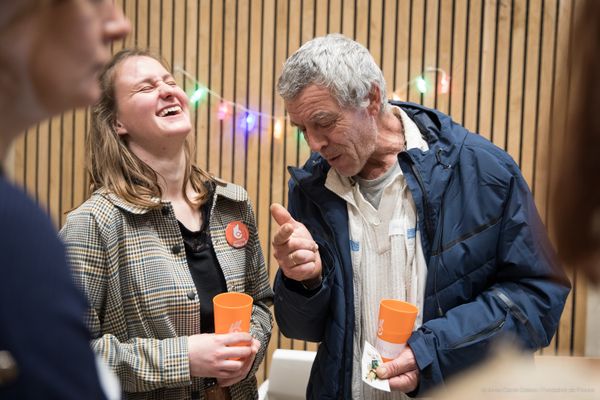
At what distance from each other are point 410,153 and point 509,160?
14.2 inches

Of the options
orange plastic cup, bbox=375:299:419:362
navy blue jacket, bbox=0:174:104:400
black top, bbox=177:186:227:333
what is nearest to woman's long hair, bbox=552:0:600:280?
navy blue jacket, bbox=0:174:104:400

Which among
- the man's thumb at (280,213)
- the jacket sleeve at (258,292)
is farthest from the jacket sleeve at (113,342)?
the man's thumb at (280,213)

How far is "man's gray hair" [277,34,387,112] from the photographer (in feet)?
6.63

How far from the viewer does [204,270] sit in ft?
6.73

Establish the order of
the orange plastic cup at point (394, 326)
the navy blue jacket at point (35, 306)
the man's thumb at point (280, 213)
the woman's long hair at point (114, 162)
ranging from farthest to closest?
the woman's long hair at point (114, 162) < the man's thumb at point (280, 213) < the orange plastic cup at point (394, 326) < the navy blue jacket at point (35, 306)

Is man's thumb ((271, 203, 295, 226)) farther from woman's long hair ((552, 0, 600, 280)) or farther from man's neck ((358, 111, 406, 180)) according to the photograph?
woman's long hair ((552, 0, 600, 280))

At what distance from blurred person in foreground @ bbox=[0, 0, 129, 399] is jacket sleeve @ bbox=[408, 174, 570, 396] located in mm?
1349

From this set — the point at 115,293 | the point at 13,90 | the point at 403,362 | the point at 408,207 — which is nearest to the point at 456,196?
the point at 408,207

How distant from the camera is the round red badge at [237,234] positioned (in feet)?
7.09

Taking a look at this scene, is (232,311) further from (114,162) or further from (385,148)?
(385,148)

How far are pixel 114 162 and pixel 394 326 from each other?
3.82 feet

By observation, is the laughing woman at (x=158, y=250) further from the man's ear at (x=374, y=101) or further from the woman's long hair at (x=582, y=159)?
the woman's long hair at (x=582, y=159)

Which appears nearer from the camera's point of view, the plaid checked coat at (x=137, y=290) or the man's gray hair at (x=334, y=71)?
the plaid checked coat at (x=137, y=290)

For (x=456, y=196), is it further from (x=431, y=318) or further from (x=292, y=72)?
(x=292, y=72)
